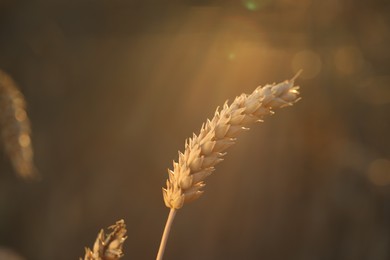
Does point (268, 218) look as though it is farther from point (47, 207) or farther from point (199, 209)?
point (47, 207)

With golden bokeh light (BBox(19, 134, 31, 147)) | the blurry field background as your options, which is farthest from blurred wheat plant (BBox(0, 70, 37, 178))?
the blurry field background

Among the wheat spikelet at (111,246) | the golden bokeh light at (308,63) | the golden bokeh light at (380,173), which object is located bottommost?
the wheat spikelet at (111,246)

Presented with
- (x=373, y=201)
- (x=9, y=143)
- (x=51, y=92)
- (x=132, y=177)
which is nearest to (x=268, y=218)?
(x=373, y=201)

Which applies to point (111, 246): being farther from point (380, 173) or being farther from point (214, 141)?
A: point (380, 173)

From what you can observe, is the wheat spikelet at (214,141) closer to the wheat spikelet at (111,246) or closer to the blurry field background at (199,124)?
the wheat spikelet at (111,246)

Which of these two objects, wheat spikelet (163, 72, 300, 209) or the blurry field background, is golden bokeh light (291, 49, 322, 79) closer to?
the blurry field background

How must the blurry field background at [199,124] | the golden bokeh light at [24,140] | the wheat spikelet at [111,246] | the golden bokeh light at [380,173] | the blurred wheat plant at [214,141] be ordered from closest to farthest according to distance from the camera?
the wheat spikelet at [111,246] → the blurred wheat plant at [214,141] → the golden bokeh light at [24,140] → the golden bokeh light at [380,173] → the blurry field background at [199,124]

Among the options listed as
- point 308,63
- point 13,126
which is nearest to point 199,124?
point 308,63

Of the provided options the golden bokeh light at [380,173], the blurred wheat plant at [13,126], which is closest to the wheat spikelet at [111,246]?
the blurred wheat plant at [13,126]
